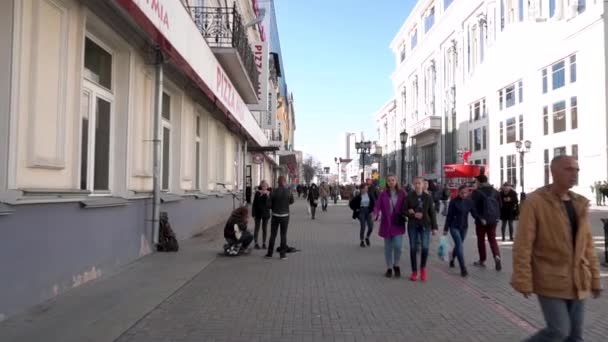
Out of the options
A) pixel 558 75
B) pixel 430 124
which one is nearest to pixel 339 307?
pixel 558 75

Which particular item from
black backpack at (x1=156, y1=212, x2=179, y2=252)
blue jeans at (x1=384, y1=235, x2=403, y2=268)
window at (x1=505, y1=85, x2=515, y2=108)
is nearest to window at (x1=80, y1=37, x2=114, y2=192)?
black backpack at (x1=156, y1=212, x2=179, y2=252)

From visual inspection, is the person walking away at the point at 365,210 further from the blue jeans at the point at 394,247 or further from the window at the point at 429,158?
the window at the point at 429,158

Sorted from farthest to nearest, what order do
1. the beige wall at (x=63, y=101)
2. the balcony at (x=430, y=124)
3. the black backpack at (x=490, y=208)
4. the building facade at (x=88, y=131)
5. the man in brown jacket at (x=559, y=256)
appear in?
the balcony at (x=430, y=124), the black backpack at (x=490, y=208), the beige wall at (x=63, y=101), the building facade at (x=88, y=131), the man in brown jacket at (x=559, y=256)

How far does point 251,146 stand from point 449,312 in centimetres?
2281

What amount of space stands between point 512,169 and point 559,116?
8.04m

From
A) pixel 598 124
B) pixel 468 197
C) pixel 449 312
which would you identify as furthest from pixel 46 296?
pixel 598 124

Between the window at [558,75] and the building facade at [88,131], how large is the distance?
99.1 ft

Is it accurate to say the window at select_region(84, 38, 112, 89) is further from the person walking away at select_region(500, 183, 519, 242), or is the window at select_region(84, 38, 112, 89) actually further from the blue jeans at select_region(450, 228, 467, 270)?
the person walking away at select_region(500, 183, 519, 242)

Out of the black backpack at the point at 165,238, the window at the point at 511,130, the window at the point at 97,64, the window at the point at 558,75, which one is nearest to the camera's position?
the window at the point at 97,64

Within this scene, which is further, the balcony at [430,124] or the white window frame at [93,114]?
the balcony at [430,124]

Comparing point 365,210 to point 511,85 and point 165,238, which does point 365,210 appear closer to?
point 165,238

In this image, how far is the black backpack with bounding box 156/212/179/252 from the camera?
1084 centimetres

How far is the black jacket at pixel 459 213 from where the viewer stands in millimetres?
9297

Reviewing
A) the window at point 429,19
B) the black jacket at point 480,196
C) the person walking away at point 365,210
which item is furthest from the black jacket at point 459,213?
the window at point 429,19
